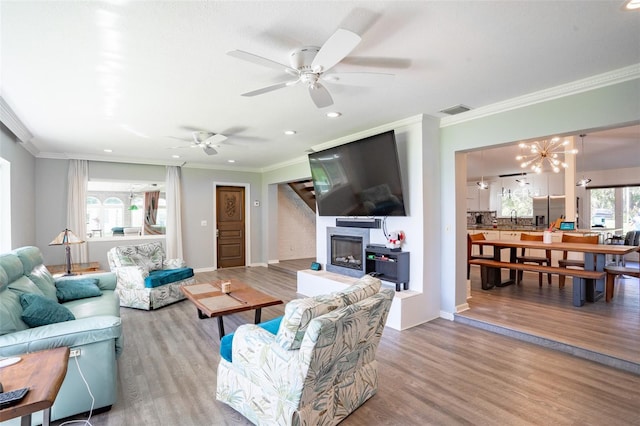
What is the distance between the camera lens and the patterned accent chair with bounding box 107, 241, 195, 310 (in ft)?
15.1

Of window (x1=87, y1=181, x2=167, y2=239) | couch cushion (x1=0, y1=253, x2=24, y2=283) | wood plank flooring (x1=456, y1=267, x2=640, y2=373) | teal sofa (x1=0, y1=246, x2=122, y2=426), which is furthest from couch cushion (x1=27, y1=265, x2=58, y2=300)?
wood plank flooring (x1=456, y1=267, x2=640, y2=373)

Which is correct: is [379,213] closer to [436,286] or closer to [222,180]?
[436,286]

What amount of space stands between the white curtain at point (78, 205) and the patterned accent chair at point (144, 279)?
67.5 inches

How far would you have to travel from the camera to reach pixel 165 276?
188 inches

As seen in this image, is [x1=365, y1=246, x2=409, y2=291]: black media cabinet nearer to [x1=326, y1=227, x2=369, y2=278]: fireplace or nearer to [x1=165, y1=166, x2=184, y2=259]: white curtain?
[x1=326, y1=227, x2=369, y2=278]: fireplace

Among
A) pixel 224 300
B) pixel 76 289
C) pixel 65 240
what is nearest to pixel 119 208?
pixel 65 240

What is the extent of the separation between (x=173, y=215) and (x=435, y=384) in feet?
20.9

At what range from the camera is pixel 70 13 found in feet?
6.10

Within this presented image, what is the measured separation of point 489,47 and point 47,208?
7.49 meters

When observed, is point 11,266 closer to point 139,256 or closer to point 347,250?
point 139,256

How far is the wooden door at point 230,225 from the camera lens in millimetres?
7973

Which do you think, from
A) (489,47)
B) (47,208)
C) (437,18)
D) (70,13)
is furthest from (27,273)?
(489,47)

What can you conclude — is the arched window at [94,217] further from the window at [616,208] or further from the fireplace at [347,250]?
the window at [616,208]

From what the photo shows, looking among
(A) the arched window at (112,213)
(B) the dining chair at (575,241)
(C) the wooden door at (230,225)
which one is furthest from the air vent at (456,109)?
(A) the arched window at (112,213)
